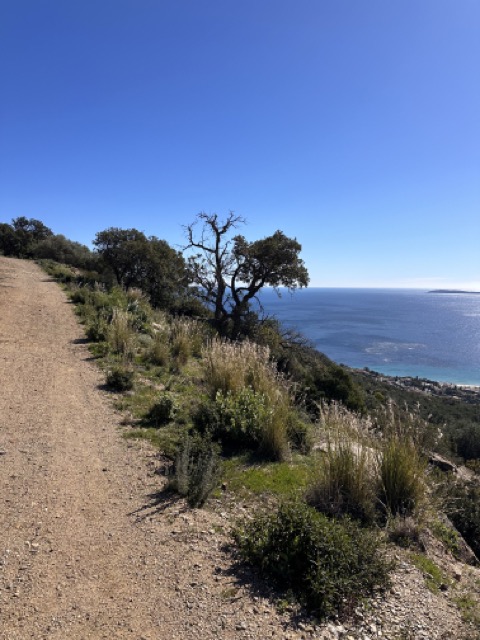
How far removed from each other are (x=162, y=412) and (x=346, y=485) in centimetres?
299

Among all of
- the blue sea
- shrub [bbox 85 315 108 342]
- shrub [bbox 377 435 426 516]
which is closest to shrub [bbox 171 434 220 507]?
shrub [bbox 377 435 426 516]

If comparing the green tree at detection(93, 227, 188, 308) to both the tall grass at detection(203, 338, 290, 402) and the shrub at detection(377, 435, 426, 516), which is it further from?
the shrub at detection(377, 435, 426, 516)

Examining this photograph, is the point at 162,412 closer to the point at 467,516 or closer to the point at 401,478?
the point at 401,478

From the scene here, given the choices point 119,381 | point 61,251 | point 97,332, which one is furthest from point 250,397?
point 61,251

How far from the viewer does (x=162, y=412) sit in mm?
5762

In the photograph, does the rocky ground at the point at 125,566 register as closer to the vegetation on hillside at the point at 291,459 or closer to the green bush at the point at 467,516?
the vegetation on hillside at the point at 291,459

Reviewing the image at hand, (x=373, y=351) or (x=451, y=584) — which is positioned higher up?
(x=451, y=584)

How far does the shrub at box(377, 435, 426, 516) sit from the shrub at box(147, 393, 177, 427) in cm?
314

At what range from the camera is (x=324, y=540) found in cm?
284

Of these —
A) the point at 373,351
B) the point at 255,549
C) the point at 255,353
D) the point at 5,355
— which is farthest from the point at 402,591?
the point at 373,351

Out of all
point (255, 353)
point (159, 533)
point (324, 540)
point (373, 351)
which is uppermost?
point (255, 353)

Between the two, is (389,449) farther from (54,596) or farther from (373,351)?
(373,351)

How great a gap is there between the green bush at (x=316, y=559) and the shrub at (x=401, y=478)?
80 cm

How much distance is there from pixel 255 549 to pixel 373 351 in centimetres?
7771
